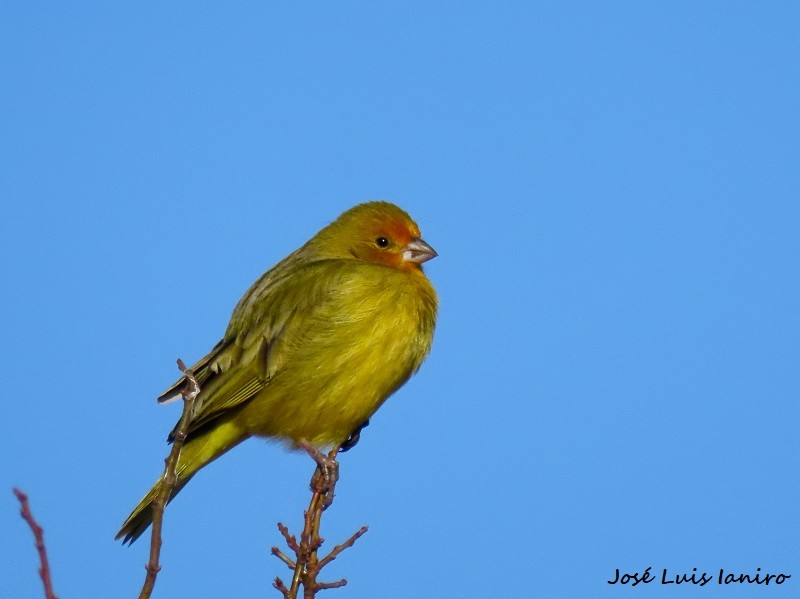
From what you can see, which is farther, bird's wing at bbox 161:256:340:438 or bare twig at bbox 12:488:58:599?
bird's wing at bbox 161:256:340:438

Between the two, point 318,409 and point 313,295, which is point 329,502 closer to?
point 318,409

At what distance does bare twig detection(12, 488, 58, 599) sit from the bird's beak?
4.79 meters

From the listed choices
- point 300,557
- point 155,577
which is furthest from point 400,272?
point 155,577

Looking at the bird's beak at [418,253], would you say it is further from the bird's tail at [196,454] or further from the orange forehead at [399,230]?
the bird's tail at [196,454]

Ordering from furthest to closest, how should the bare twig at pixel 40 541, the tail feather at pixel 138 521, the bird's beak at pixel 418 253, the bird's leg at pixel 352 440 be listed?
the bird's beak at pixel 418 253 < the bird's leg at pixel 352 440 < the tail feather at pixel 138 521 < the bare twig at pixel 40 541

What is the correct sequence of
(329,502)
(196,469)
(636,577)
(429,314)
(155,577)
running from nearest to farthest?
(155,577) < (329,502) < (636,577) < (196,469) < (429,314)

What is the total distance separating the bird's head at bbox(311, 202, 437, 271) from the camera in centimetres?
757

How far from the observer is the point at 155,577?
2941 mm

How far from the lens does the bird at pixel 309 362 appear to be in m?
6.62

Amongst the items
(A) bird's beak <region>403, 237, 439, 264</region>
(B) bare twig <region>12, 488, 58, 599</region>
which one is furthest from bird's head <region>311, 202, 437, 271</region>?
(B) bare twig <region>12, 488, 58, 599</region>

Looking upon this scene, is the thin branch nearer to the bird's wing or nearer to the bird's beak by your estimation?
the bird's wing

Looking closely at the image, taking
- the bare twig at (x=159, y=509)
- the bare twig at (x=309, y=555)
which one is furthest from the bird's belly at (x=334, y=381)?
the bare twig at (x=159, y=509)

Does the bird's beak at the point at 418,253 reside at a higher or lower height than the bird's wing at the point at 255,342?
higher

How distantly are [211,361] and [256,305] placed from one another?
1.59 feet
